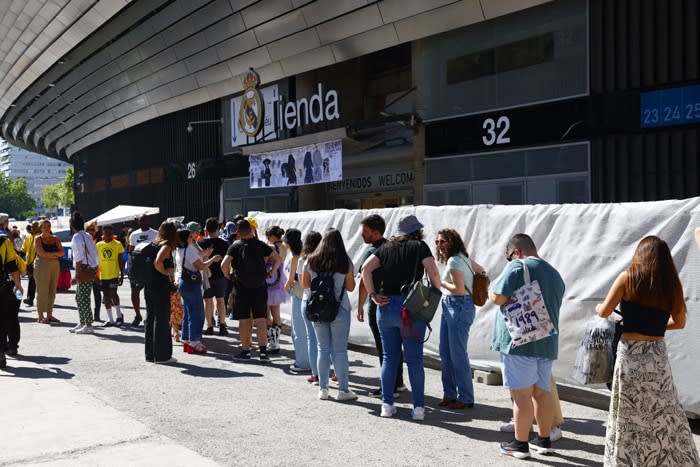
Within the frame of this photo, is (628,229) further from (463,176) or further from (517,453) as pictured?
(463,176)

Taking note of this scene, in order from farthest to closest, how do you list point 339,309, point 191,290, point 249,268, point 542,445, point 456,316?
1. point 191,290
2. point 249,268
3. point 339,309
4. point 456,316
5. point 542,445

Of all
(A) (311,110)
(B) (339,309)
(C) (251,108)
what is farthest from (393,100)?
(B) (339,309)

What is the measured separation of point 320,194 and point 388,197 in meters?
3.17

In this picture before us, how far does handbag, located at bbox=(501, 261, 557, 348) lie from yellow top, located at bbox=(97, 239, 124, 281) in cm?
926

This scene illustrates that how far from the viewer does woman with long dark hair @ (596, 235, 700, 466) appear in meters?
4.82

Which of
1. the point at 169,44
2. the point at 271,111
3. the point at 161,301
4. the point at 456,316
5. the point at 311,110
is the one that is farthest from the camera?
the point at 169,44

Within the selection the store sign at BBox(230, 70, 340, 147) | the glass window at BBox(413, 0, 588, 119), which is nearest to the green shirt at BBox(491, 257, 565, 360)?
the glass window at BBox(413, 0, 588, 119)

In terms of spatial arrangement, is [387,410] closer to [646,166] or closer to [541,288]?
[541,288]

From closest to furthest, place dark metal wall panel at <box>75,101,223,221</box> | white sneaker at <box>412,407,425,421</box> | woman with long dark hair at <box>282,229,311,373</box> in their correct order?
white sneaker at <box>412,407,425,421</box>, woman with long dark hair at <box>282,229,311,373</box>, dark metal wall panel at <box>75,101,223,221</box>

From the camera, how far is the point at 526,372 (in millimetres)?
5535

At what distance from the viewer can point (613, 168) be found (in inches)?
575

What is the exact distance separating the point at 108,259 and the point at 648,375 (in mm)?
10273

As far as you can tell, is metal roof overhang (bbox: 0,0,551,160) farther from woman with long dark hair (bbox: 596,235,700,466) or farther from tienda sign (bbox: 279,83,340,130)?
woman with long dark hair (bbox: 596,235,700,466)

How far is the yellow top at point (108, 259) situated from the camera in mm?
13133
